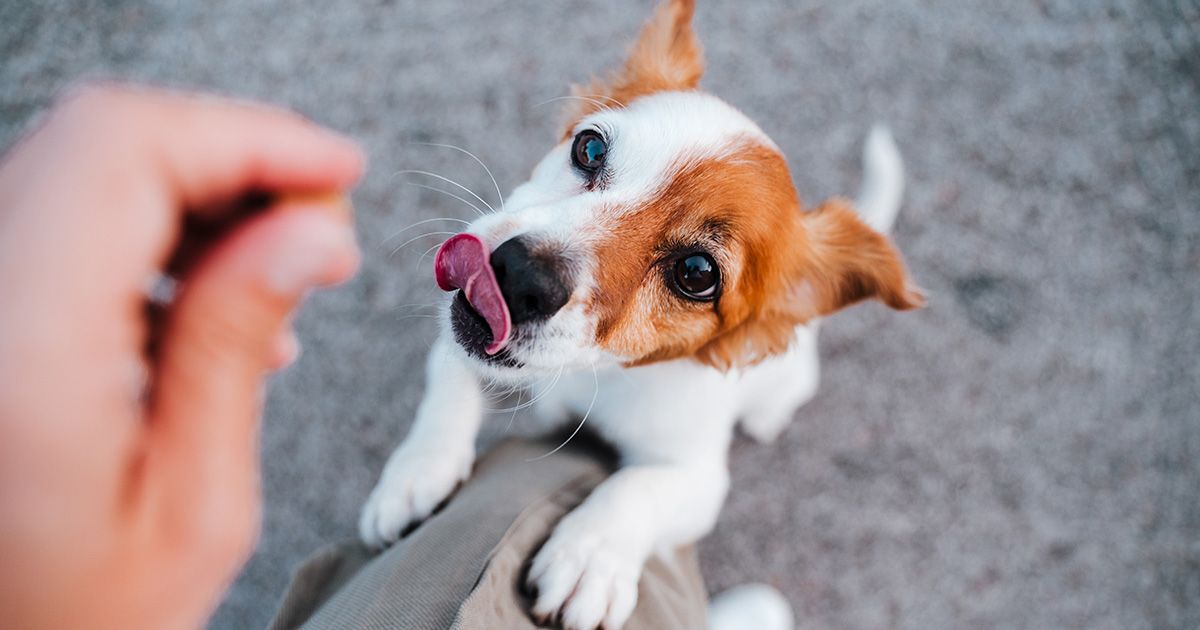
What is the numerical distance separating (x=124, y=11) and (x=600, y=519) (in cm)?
236

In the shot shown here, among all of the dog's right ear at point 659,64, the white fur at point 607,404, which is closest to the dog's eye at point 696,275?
the white fur at point 607,404

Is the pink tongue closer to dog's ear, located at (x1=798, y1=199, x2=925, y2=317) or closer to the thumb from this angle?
the thumb

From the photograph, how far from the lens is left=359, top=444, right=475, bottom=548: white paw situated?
153 centimetres

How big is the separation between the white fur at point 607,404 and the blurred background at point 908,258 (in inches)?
23.6

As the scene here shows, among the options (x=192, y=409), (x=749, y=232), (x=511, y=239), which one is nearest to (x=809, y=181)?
(x=749, y=232)

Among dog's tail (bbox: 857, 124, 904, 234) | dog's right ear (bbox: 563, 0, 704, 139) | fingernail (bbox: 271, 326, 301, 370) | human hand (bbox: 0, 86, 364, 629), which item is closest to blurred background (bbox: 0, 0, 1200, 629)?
dog's tail (bbox: 857, 124, 904, 234)

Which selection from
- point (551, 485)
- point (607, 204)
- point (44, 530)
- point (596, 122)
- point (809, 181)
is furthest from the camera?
point (809, 181)

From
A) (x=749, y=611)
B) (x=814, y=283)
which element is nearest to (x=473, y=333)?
(x=814, y=283)

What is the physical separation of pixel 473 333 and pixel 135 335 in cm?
58

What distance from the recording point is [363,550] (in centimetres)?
162

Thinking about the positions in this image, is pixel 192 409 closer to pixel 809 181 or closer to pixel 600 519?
pixel 600 519

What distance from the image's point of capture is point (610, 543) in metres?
1.37

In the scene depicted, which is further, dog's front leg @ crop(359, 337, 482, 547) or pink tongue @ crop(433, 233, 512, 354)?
dog's front leg @ crop(359, 337, 482, 547)

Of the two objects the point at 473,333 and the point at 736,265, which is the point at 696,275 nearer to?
the point at 736,265
